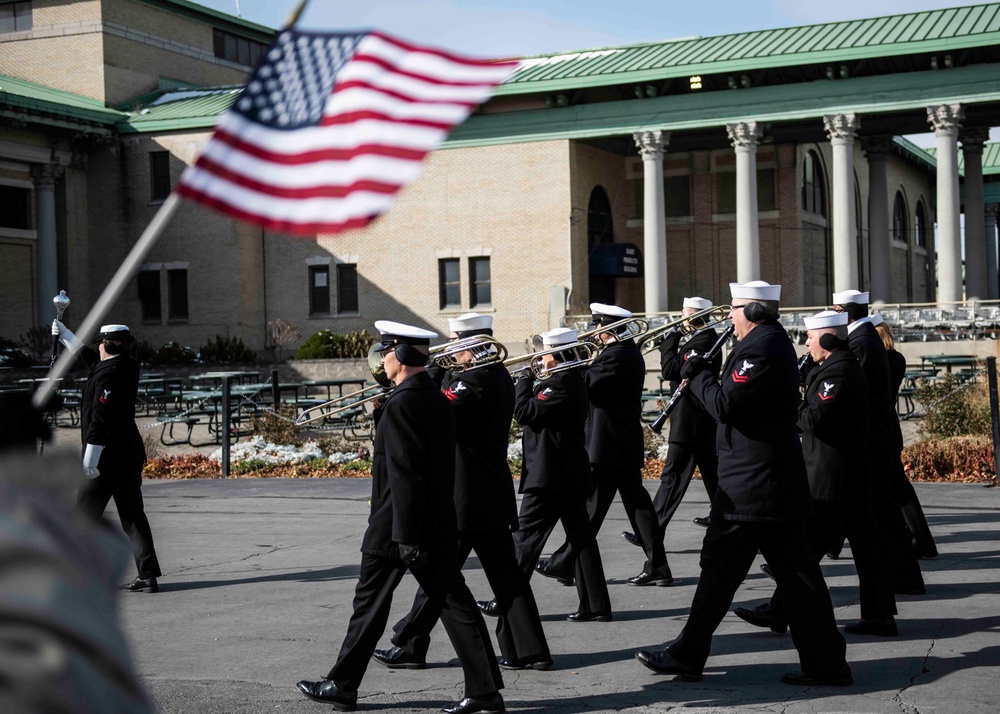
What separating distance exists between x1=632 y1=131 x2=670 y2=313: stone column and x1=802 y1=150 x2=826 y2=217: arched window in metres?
8.43

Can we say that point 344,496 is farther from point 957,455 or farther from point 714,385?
point 714,385

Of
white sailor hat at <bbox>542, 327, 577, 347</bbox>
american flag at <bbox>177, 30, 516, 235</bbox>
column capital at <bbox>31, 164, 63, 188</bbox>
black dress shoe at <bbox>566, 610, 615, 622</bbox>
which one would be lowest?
black dress shoe at <bbox>566, 610, 615, 622</bbox>

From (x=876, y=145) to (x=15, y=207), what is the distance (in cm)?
A: 3226

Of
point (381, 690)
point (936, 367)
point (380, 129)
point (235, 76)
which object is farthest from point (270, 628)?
point (235, 76)

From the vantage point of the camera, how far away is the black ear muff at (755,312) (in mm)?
7012

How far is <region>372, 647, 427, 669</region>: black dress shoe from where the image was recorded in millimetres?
7418

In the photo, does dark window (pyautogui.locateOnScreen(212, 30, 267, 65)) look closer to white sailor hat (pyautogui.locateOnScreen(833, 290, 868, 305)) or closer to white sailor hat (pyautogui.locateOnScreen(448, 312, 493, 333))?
white sailor hat (pyautogui.locateOnScreen(833, 290, 868, 305))

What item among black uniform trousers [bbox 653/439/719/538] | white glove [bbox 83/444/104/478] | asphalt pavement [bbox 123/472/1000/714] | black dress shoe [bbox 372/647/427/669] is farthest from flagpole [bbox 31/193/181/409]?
black uniform trousers [bbox 653/439/719/538]

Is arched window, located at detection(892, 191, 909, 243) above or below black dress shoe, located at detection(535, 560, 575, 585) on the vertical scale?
above

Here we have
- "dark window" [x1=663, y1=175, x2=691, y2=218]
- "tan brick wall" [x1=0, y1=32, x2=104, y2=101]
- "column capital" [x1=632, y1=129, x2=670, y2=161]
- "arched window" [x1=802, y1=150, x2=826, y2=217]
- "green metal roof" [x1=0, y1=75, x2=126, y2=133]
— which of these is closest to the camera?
"green metal roof" [x1=0, y1=75, x2=126, y2=133]

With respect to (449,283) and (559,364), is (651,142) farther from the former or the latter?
(559,364)

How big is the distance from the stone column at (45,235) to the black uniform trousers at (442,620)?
134 ft

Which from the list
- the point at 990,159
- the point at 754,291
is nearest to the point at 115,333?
the point at 754,291

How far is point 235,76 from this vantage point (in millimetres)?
55438
